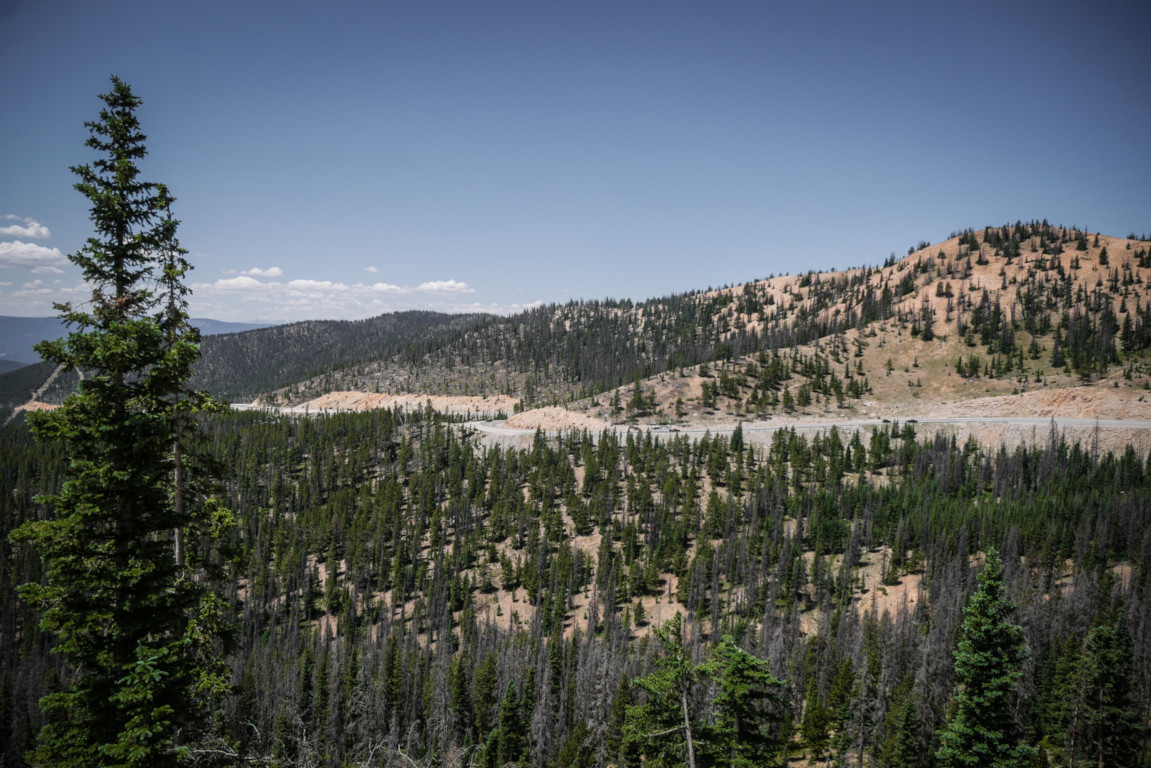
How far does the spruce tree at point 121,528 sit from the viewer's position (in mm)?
11109

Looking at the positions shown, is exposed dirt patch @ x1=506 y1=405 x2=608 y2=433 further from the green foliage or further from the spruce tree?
the spruce tree

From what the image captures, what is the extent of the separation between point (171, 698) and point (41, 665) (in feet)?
400

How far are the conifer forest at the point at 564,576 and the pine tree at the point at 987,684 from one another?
145 mm

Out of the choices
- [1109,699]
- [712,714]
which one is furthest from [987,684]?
[1109,699]

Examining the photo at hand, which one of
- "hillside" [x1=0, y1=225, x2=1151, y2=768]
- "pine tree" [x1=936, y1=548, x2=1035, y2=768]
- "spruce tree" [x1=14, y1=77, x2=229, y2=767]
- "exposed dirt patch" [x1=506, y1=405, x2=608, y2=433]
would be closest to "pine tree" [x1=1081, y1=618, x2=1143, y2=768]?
"hillside" [x1=0, y1=225, x2=1151, y2=768]

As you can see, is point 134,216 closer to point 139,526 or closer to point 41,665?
point 139,526

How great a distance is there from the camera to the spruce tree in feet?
36.4

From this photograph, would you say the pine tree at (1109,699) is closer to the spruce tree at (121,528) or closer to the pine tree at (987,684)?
the pine tree at (987,684)

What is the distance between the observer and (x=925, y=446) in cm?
12812

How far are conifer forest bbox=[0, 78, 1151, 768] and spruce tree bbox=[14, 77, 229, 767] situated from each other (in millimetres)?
73

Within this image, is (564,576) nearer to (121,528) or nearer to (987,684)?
(987,684)

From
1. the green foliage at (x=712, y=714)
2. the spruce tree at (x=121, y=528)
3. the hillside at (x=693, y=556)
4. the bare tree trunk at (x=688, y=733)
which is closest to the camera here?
the spruce tree at (x=121, y=528)

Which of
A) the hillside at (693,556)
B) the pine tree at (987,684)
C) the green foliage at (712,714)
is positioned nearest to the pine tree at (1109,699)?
the hillside at (693,556)

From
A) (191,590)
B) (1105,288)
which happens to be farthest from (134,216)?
(1105,288)
